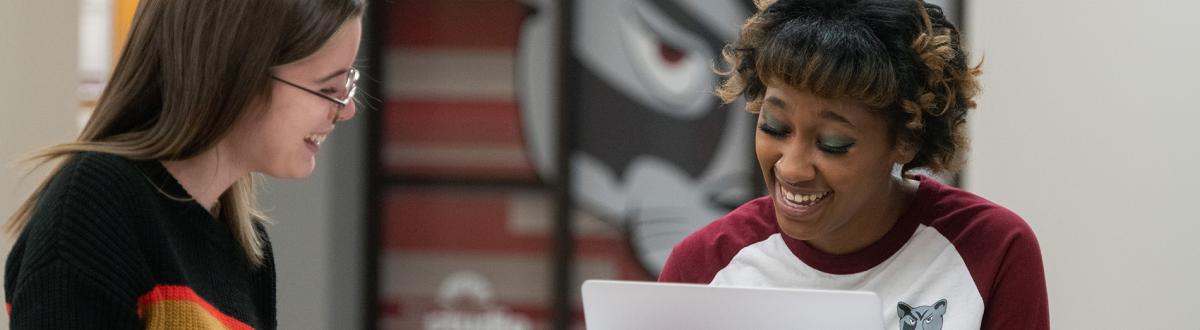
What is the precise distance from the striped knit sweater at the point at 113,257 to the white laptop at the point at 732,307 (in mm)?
465

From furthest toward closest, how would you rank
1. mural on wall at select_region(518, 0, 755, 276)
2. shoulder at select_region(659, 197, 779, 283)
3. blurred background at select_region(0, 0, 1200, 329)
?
mural on wall at select_region(518, 0, 755, 276)
blurred background at select_region(0, 0, 1200, 329)
shoulder at select_region(659, 197, 779, 283)

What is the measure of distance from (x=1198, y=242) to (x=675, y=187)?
1921mm

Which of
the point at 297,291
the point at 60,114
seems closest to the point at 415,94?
the point at 297,291

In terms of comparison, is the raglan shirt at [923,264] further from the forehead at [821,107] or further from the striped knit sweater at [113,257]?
the striped knit sweater at [113,257]

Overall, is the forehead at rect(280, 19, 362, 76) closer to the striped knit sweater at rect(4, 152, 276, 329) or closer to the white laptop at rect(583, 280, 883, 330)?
the striped knit sweater at rect(4, 152, 276, 329)

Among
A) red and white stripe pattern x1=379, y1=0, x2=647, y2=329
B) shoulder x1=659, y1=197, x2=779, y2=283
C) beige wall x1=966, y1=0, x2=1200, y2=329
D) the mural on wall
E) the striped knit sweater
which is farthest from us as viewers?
red and white stripe pattern x1=379, y1=0, x2=647, y2=329

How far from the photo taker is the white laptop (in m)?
1.54

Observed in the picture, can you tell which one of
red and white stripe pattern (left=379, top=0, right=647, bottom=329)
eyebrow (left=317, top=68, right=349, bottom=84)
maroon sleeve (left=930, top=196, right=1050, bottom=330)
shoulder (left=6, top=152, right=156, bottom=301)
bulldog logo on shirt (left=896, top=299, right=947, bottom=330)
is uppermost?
eyebrow (left=317, top=68, right=349, bottom=84)

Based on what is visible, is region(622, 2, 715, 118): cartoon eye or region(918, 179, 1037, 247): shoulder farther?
region(622, 2, 715, 118): cartoon eye

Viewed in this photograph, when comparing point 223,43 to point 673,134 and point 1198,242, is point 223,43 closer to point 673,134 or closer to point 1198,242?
point 1198,242

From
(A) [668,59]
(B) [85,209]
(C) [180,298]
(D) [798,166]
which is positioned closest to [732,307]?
(D) [798,166]

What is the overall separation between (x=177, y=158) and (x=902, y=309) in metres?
1.04

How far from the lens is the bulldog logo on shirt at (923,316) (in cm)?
189

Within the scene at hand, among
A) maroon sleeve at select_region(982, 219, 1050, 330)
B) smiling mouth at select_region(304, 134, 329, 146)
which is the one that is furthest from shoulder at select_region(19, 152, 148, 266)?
maroon sleeve at select_region(982, 219, 1050, 330)
